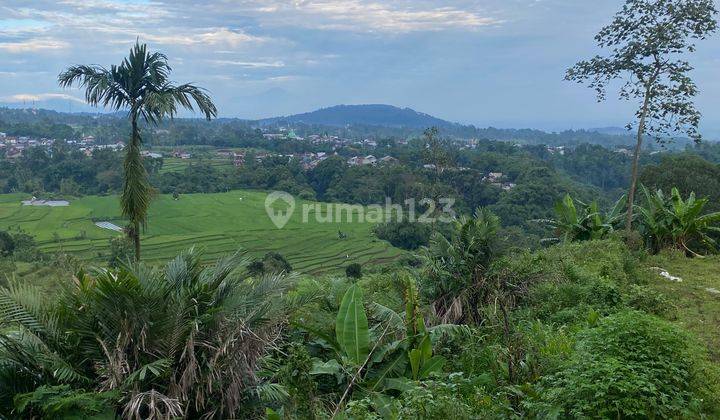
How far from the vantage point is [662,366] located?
140 inches

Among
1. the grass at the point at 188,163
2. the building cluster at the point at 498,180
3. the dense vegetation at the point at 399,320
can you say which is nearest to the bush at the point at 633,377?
the dense vegetation at the point at 399,320

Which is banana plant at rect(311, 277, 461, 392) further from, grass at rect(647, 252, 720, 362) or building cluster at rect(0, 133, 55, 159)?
building cluster at rect(0, 133, 55, 159)

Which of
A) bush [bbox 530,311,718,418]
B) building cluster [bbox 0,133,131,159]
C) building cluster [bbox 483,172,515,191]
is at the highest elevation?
building cluster [bbox 0,133,131,159]

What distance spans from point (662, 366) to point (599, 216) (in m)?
8.63

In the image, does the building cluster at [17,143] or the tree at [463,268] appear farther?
the building cluster at [17,143]

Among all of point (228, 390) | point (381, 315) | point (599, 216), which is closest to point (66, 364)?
Answer: point (228, 390)

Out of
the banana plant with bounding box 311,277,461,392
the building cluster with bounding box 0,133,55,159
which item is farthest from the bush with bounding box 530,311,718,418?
the building cluster with bounding box 0,133,55,159

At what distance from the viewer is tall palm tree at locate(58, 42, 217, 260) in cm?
693

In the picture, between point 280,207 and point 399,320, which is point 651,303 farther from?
point 280,207

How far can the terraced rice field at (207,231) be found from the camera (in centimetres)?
3362

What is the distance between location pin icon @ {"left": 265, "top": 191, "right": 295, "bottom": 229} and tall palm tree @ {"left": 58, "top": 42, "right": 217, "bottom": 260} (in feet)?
125

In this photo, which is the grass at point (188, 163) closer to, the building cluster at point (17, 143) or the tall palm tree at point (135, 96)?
the building cluster at point (17, 143)

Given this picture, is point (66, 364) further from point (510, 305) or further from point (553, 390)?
point (510, 305)

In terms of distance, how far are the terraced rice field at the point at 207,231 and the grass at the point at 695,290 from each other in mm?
21626
